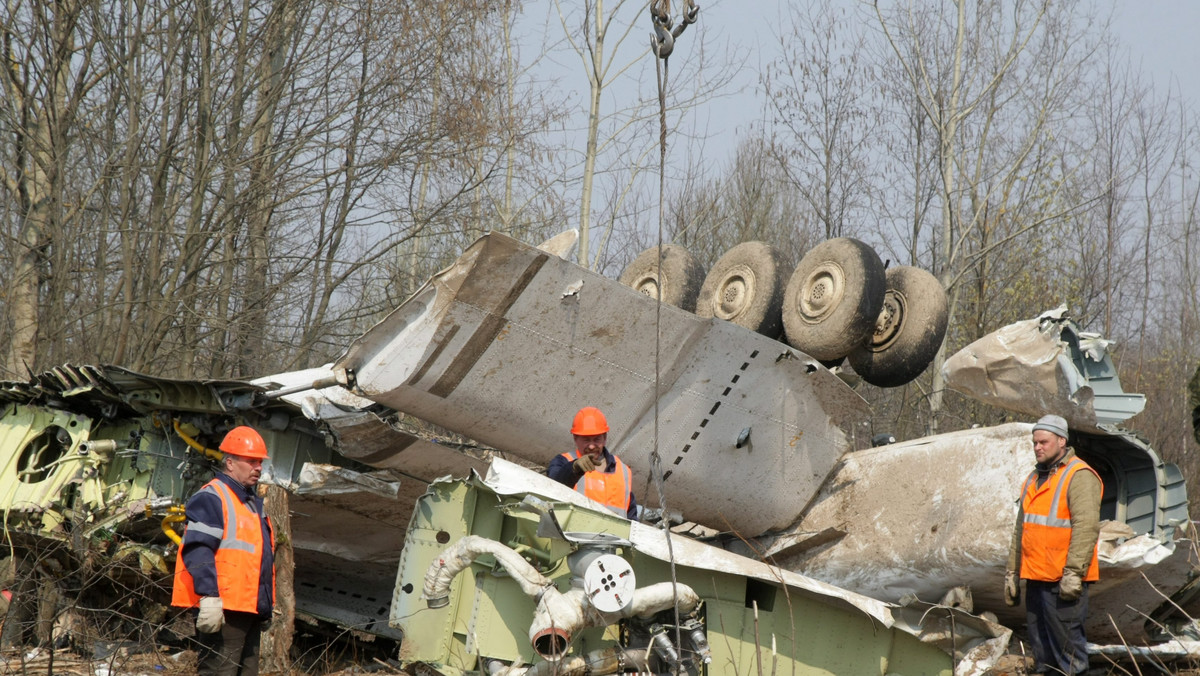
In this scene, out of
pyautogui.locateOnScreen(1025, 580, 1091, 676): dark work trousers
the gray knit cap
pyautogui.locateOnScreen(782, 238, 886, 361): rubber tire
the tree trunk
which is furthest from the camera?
pyautogui.locateOnScreen(782, 238, 886, 361): rubber tire

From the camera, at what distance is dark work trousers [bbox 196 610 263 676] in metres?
4.50

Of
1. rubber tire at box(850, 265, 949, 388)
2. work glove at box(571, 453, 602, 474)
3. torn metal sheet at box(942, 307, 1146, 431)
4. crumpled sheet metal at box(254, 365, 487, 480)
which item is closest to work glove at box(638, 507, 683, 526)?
work glove at box(571, 453, 602, 474)

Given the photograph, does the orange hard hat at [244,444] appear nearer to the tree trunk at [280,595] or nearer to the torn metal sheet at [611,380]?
the torn metal sheet at [611,380]

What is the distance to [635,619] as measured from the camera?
4734 millimetres

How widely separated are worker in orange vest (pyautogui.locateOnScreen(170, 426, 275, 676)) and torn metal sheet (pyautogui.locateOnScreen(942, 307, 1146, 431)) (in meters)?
4.07

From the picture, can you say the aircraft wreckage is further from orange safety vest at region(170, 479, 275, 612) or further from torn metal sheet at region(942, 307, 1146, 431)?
orange safety vest at region(170, 479, 275, 612)

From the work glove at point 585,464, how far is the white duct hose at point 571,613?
3.18 feet

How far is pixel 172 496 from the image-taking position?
6.52m

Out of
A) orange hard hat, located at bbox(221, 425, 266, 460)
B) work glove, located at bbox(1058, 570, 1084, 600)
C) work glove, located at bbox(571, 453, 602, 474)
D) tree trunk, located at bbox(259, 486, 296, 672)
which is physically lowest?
tree trunk, located at bbox(259, 486, 296, 672)

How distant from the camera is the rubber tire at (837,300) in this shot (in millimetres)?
6500

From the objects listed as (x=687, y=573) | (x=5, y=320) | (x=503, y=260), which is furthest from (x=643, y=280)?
(x=5, y=320)

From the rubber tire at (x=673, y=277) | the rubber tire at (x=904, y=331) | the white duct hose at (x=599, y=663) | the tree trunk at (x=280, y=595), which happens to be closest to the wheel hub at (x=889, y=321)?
the rubber tire at (x=904, y=331)

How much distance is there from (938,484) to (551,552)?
253cm

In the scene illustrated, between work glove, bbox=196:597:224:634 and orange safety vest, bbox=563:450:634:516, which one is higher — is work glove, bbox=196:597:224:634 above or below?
below
